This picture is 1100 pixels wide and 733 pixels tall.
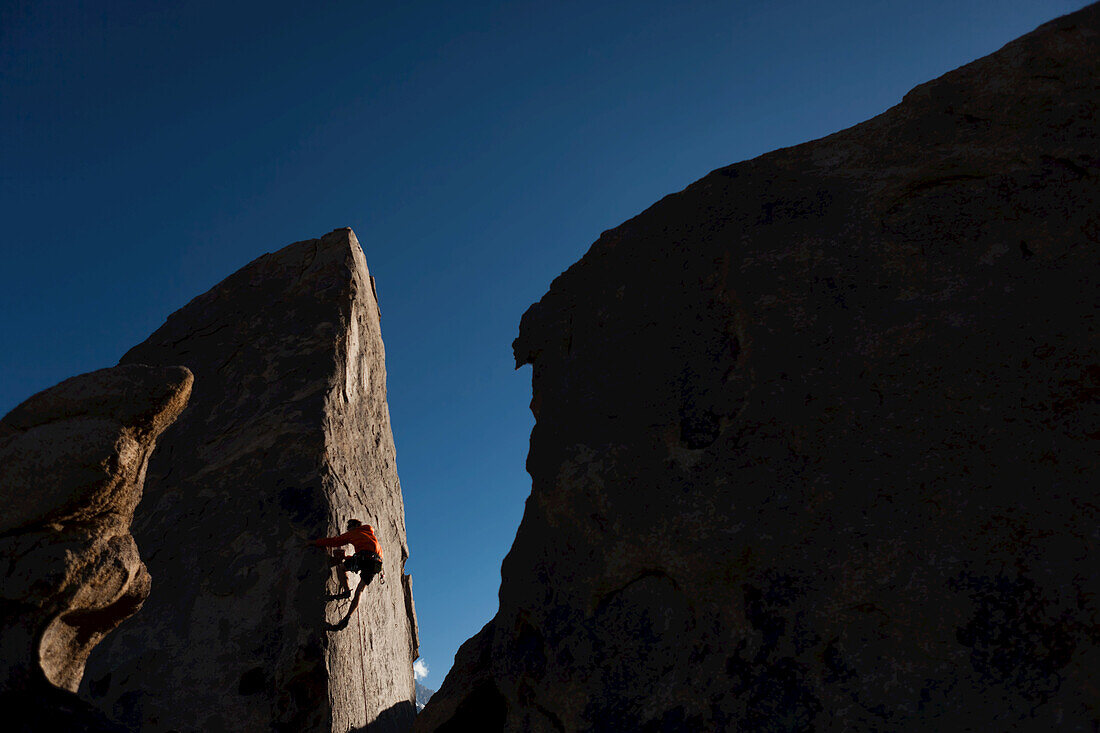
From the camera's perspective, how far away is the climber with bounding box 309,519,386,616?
705cm

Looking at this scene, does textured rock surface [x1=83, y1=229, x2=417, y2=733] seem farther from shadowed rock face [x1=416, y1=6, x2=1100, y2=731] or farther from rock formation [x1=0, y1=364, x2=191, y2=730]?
rock formation [x1=0, y1=364, x2=191, y2=730]

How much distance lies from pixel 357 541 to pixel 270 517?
873 mm

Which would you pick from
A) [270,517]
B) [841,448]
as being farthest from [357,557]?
[841,448]

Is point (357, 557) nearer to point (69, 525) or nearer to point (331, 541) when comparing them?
point (331, 541)

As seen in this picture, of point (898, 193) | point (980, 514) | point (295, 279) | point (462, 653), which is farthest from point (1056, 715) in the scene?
point (295, 279)

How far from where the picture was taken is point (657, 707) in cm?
427

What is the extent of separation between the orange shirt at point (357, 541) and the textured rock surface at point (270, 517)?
6.0 inches

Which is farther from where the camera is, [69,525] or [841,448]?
[841,448]

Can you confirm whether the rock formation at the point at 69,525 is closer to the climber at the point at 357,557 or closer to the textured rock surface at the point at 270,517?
the textured rock surface at the point at 270,517

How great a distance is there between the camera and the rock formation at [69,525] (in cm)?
402

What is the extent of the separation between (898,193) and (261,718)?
6.28 m

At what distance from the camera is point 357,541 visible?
23.4 feet

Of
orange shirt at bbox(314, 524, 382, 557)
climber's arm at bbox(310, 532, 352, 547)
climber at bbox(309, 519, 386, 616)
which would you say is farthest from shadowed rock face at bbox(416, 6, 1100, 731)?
climber's arm at bbox(310, 532, 352, 547)

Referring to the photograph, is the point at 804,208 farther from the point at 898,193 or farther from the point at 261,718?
the point at 261,718
